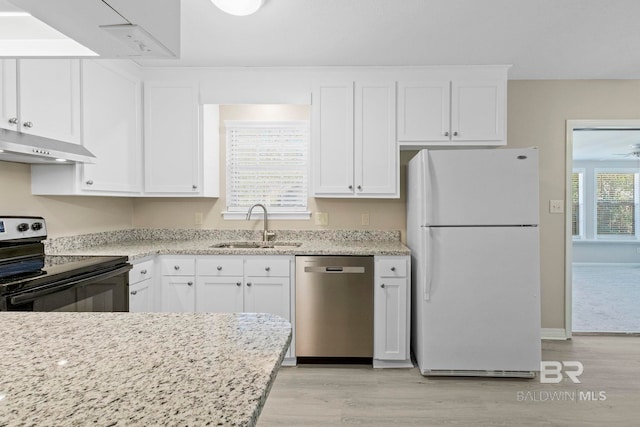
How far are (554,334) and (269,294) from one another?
8.65ft

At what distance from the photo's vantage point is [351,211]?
3.49 meters

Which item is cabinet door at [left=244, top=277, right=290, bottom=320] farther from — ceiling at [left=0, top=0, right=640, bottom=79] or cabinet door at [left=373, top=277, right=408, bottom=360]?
ceiling at [left=0, top=0, right=640, bottom=79]

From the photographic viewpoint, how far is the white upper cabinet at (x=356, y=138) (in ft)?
10.3

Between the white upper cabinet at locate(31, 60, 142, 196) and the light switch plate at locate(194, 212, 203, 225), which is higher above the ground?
the white upper cabinet at locate(31, 60, 142, 196)

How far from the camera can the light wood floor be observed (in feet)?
7.19

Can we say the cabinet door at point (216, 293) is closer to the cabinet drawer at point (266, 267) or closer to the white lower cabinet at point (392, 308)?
the cabinet drawer at point (266, 267)

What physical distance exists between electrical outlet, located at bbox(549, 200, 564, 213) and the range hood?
3733 millimetres

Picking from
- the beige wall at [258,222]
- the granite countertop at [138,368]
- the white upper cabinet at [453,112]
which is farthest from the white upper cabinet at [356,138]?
the granite countertop at [138,368]

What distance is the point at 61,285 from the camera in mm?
1809

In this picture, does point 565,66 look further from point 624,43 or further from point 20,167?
point 20,167

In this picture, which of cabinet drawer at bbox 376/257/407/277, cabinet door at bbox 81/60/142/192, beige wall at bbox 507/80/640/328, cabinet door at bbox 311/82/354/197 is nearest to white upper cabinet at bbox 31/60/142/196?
cabinet door at bbox 81/60/142/192

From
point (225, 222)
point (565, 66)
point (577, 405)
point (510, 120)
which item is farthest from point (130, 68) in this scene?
point (577, 405)

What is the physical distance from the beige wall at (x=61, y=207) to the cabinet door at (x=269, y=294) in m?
1.34

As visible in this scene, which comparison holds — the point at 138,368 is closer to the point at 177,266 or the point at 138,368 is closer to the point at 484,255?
the point at 177,266
